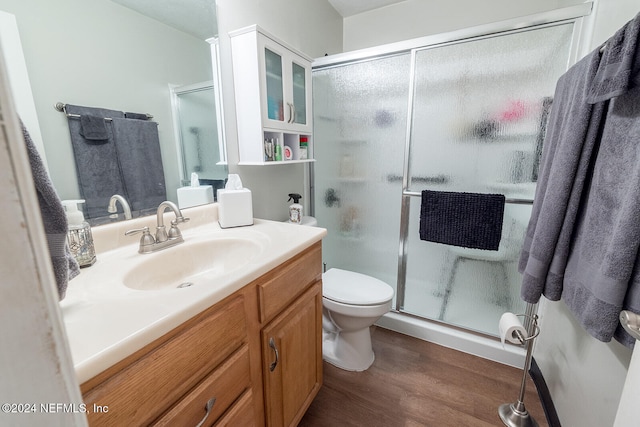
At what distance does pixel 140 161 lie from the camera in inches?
38.8

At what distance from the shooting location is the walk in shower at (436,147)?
1299 mm

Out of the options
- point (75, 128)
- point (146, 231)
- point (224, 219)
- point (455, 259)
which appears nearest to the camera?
point (75, 128)

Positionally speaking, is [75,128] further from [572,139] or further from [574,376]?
[574,376]

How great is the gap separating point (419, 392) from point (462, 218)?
0.91 metres

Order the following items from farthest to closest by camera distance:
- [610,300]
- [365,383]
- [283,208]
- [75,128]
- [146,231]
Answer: [283,208] < [365,383] < [146,231] < [75,128] < [610,300]

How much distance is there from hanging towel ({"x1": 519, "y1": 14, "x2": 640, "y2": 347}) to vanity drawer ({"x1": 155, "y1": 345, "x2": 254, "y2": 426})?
958 mm

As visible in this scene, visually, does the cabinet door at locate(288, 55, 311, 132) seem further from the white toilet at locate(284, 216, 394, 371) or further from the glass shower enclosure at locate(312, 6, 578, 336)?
the white toilet at locate(284, 216, 394, 371)

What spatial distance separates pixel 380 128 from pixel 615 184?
114 cm

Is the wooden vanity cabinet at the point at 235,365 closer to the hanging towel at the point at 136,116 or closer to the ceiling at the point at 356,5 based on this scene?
the hanging towel at the point at 136,116

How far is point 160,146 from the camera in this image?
1053 millimetres

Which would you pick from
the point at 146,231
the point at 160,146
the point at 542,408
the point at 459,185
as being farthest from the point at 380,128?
the point at 542,408

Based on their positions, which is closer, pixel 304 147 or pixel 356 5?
pixel 304 147

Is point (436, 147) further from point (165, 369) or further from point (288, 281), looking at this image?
point (165, 369)

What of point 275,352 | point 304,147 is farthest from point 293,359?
point 304,147
